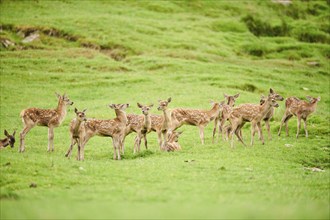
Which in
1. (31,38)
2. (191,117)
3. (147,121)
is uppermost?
(31,38)

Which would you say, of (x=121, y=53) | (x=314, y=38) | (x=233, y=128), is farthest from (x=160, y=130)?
(x=314, y=38)

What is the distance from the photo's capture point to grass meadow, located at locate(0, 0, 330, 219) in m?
14.0

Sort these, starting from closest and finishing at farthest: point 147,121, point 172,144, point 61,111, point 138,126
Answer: point 147,121, point 138,126, point 172,144, point 61,111

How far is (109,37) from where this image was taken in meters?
53.7

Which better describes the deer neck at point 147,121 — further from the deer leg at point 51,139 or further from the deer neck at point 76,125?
the deer leg at point 51,139

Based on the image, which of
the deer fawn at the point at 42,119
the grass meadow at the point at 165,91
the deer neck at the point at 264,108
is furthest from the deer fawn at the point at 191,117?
the deer fawn at the point at 42,119

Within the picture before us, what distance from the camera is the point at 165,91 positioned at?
123ft

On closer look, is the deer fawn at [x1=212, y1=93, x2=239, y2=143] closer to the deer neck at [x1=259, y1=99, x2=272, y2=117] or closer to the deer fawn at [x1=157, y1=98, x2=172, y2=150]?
the deer neck at [x1=259, y1=99, x2=272, y2=117]

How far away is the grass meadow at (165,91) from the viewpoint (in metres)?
14.0

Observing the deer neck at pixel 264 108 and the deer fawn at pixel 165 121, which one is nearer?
the deer fawn at pixel 165 121

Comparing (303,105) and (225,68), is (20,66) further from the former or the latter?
(303,105)

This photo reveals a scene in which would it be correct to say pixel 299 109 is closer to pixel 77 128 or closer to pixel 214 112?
pixel 214 112

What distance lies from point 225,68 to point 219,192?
32.6 metres

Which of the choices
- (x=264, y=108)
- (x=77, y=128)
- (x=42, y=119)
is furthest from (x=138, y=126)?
(x=264, y=108)
